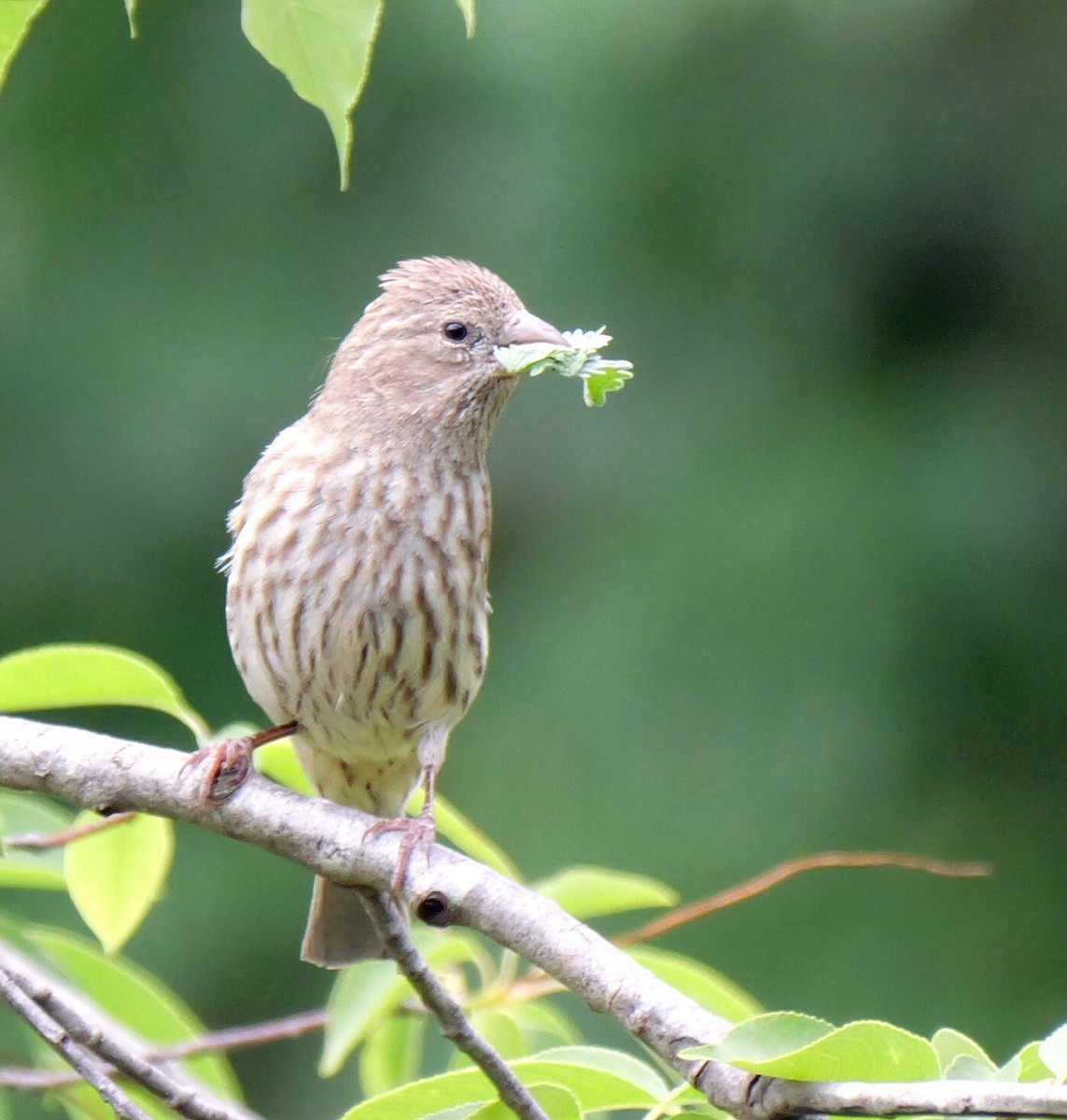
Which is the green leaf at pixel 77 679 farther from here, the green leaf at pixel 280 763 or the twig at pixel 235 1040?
the twig at pixel 235 1040

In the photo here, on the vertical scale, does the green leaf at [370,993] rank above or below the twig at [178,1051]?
above

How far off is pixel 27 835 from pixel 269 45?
139 cm

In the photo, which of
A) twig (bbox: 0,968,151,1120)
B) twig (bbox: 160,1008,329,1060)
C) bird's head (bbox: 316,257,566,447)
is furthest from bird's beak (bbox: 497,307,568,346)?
twig (bbox: 0,968,151,1120)

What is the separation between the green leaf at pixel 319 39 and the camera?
1.78 m

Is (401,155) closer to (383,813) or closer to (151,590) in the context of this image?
(151,590)

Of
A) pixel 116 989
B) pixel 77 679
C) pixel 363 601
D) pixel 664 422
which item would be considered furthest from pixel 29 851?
pixel 664 422

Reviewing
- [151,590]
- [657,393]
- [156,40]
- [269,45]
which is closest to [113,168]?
[156,40]

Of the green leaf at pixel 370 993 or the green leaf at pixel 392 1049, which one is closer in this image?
the green leaf at pixel 370 993

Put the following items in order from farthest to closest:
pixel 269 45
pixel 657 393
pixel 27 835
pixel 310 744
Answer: pixel 657 393 → pixel 310 744 → pixel 27 835 → pixel 269 45

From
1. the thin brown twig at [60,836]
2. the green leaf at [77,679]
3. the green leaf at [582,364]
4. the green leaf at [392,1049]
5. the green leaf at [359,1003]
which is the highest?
the green leaf at [582,364]

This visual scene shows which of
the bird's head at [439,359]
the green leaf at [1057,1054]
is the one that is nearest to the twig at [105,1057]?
the green leaf at [1057,1054]

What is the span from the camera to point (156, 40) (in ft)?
22.0

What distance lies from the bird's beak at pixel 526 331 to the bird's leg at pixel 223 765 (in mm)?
992

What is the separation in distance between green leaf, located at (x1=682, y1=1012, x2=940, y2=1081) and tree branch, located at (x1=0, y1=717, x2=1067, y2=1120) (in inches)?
0.8
